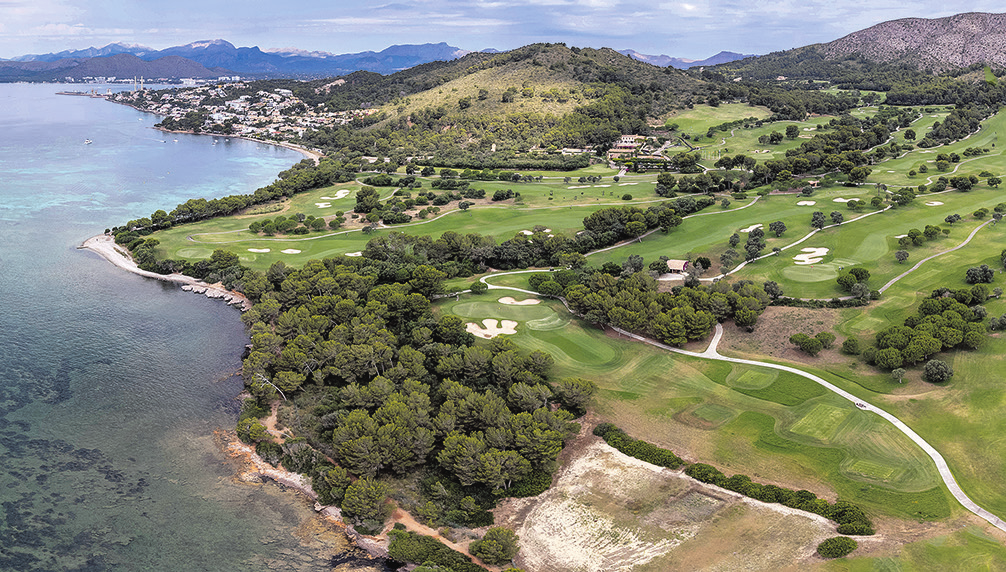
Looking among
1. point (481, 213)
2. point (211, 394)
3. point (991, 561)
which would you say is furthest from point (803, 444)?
point (481, 213)

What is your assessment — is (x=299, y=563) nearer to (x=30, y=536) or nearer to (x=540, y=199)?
(x=30, y=536)

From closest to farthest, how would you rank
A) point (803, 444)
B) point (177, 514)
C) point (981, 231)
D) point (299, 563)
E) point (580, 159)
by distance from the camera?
1. point (299, 563)
2. point (177, 514)
3. point (803, 444)
4. point (981, 231)
5. point (580, 159)

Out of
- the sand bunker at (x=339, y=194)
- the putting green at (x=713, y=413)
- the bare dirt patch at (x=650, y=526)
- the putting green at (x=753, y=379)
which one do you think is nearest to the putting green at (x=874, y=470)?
the bare dirt patch at (x=650, y=526)

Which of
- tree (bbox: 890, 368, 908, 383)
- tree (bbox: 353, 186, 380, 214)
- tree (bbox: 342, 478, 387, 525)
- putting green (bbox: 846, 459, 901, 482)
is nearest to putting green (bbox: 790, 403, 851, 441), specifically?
putting green (bbox: 846, 459, 901, 482)

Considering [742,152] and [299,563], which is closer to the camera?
[299,563]

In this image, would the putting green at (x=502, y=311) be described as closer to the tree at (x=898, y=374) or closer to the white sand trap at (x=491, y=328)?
the white sand trap at (x=491, y=328)
